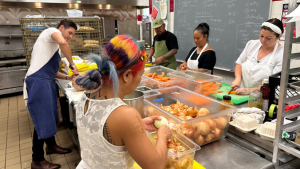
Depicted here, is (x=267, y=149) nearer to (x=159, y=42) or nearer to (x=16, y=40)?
(x=159, y=42)

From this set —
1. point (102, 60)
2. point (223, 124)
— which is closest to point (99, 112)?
point (102, 60)

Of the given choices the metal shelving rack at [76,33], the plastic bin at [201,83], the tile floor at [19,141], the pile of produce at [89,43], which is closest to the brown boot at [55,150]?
the tile floor at [19,141]

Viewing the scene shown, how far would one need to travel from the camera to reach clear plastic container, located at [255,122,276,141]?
125 cm

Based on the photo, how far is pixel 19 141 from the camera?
11.0 feet

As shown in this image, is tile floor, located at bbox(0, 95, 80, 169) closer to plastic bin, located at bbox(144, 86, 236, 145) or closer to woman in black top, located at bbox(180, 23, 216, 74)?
plastic bin, located at bbox(144, 86, 236, 145)

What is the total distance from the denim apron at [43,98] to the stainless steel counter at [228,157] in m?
1.91

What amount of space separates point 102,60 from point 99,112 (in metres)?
0.21

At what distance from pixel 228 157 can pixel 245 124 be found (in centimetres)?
27

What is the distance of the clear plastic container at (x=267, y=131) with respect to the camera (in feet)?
4.09

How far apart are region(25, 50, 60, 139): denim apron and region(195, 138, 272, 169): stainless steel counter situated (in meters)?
1.91

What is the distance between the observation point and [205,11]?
13.7 ft

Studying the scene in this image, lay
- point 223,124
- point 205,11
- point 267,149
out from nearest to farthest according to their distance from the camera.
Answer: point 267,149 < point 223,124 < point 205,11

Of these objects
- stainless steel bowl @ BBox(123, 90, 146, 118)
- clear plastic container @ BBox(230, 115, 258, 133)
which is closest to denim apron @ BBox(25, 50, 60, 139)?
stainless steel bowl @ BBox(123, 90, 146, 118)

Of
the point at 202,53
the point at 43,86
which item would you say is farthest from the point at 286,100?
the point at 43,86
